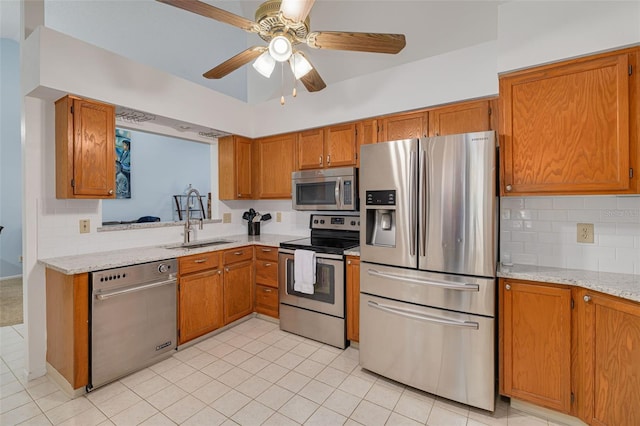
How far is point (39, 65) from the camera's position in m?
2.02

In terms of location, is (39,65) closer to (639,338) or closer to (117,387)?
(117,387)

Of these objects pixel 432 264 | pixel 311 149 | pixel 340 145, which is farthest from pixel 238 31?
pixel 432 264

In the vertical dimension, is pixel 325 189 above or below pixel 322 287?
above

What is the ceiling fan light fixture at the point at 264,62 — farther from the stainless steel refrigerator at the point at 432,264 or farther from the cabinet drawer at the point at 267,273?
the cabinet drawer at the point at 267,273

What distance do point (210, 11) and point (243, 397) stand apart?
95.6 inches

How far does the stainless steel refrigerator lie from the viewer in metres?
1.81

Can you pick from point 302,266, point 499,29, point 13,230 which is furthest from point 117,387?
point 13,230

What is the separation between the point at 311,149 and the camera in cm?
332

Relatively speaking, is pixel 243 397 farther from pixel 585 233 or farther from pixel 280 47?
pixel 585 233

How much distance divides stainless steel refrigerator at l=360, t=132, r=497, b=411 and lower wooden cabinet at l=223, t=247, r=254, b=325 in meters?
1.49

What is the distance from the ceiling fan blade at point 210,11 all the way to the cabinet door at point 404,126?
58.9 inches

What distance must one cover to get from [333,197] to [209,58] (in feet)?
9.96

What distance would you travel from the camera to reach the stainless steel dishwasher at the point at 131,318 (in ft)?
6.73

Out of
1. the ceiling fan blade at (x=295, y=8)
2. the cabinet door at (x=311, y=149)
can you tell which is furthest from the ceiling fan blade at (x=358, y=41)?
the cabinet door at (x=311, y=149)
